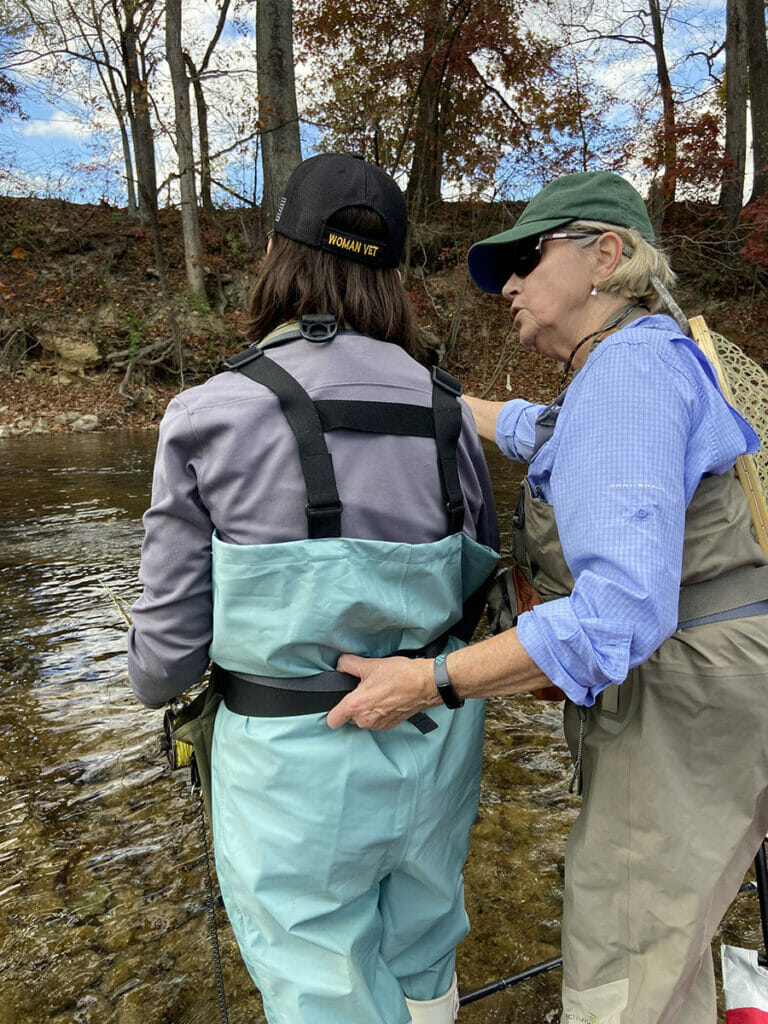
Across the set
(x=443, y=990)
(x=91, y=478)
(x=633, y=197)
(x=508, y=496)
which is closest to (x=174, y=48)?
(x=91, y=478)

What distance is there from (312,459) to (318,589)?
0.77ft

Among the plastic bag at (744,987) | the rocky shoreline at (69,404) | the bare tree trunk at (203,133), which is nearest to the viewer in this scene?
the plastic bag at (744,987)

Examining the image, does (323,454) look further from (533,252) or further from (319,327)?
(533,252)

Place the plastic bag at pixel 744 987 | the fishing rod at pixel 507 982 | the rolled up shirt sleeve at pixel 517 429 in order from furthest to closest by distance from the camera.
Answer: the rolled up shirt sleeve at pixel 517 429 → the fishing rod at pixel 507 982 → the plastic bag at pixel 744 987

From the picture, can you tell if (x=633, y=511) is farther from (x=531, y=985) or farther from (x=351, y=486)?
(x=531, y=985)

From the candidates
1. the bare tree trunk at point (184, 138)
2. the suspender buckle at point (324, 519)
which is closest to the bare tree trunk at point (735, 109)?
the bare tree trunk at point (184, 138)

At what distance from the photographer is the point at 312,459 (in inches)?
51.6

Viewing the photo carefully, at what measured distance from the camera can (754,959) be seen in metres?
1.80

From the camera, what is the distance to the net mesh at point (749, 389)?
1.61 meters

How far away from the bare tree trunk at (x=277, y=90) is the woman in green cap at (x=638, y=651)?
6.62 meters

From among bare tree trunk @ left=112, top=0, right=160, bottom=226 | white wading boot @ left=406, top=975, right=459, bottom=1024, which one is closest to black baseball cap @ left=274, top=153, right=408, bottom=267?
white wading boot @ left=406, top=975, right=459, bottom=1024

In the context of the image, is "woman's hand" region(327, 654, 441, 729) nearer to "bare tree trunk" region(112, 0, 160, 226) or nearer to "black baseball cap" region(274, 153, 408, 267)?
"black baseball cap" region(274, 153, 408, 267)

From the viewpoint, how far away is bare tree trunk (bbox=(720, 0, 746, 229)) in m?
14.7

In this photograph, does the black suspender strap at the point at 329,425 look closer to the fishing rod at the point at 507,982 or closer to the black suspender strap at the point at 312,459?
the black suspender strap at the point at 312,459
